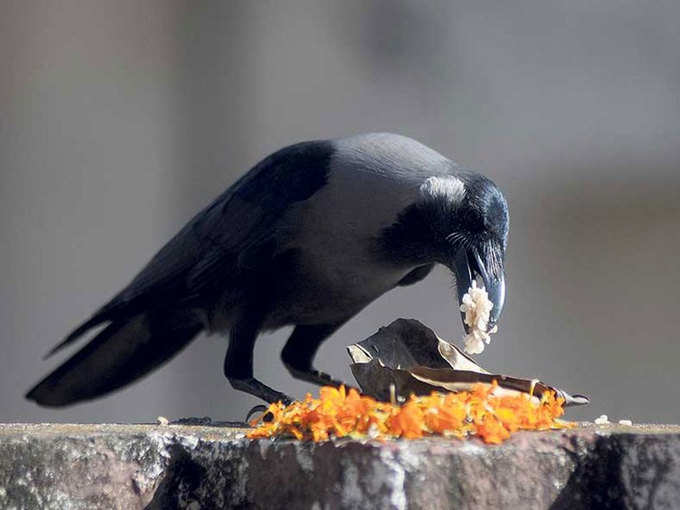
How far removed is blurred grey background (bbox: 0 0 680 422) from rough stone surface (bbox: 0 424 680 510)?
11.1 ft

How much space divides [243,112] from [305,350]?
1899 millimetres

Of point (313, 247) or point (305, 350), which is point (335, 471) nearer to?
point (313, 247)

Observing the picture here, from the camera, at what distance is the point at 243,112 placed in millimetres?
5898

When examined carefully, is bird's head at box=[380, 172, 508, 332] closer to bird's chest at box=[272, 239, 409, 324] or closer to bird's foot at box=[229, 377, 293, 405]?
bird's chest at box=[272, 239, 409, 324]

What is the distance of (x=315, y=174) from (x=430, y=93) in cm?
212

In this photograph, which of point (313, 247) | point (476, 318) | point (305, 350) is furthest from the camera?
point (305, 350)

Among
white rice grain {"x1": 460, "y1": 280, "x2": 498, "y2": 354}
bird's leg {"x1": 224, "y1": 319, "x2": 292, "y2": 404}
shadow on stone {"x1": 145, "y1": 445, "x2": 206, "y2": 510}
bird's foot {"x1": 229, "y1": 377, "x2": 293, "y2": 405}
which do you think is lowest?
shadow on stone {"x1": 145, "y1": 445, "x2": 206, "y2": 510}

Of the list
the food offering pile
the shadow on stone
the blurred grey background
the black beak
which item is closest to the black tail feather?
the black beak

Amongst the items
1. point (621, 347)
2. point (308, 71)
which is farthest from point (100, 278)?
point (621, 347)

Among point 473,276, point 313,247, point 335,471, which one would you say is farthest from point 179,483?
point 313,247

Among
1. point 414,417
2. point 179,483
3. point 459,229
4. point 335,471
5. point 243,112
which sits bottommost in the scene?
point 179,483

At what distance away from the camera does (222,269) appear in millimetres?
3992

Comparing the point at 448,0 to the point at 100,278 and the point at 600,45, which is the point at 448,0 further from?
the point at 100,278

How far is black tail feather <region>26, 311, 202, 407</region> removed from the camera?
170 inches
